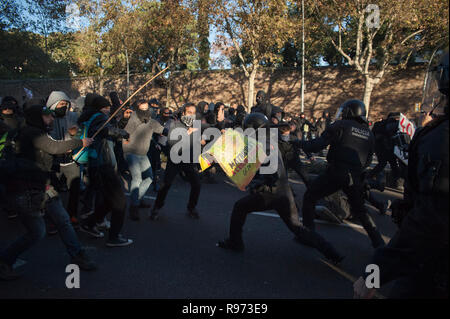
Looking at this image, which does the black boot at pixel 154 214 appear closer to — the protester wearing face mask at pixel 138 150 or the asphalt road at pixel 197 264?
the asphalt road at pixel 197 264

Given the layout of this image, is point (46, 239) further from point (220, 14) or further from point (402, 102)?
point (402, 102)

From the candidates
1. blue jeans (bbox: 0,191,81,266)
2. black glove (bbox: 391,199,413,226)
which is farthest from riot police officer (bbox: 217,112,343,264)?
blue jeans (bbox: 0,191,81,266)

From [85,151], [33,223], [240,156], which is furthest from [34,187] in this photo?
[240,156]

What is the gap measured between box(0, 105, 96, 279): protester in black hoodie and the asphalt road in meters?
0.36

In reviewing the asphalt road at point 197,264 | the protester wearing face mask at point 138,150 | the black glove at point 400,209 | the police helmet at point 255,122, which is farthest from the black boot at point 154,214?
the black glove at point 400,209

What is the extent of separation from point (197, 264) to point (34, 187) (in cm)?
180

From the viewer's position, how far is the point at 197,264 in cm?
358

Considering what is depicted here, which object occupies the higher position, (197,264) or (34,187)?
(34,187)

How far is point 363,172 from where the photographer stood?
13.0 feet

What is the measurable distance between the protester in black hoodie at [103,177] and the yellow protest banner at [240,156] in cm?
141

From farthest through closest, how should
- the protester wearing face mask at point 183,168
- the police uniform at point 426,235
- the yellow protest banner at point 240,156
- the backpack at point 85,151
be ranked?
the protester wearing face mask at point 183,168, the backpack at point 85,151, the yellow protest banner at point 240,156, the police uniform at point 426,235

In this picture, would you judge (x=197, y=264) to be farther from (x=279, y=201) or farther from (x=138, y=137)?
(x=138, y=137)

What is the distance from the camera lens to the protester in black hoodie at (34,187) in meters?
3.01
